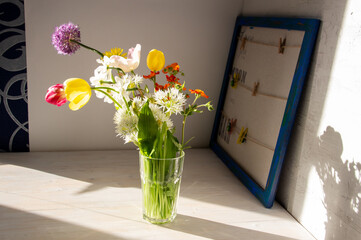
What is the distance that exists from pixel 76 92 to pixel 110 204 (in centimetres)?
44

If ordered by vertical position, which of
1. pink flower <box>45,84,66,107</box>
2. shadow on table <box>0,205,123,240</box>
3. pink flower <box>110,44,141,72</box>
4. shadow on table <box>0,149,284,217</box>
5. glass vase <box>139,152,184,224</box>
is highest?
pink flower <box>110,44,141,72</box>

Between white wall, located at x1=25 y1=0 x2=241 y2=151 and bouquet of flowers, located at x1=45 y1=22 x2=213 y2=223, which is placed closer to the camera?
bouquet of flowers, located at x1=45 y1=22 x2=213 y2=223

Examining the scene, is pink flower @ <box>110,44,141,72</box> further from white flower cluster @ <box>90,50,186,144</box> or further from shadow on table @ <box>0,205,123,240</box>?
shadow on table @ <box>0,205,123,240</box>

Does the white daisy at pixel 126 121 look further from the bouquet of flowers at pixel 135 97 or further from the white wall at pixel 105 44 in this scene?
the white wall at pixel 105 44

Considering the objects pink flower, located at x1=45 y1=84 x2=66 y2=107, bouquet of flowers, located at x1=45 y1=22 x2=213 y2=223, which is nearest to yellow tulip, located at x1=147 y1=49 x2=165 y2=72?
bouquet of flowers, located at x1=45 y1=22 x2=213 y2=223

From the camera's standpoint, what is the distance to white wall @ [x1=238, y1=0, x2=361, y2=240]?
97cm

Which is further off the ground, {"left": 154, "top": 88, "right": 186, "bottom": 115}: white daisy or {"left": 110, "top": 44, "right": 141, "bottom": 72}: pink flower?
{"left": 110, "top": 44, "right": 141, "bottom": 72}: pink flower

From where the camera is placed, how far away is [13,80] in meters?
1.53

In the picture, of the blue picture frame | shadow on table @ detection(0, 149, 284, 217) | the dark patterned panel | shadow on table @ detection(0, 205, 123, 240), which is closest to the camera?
shadow on table @ detection(0, 205, 123, 240)

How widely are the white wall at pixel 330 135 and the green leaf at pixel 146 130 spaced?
481 mm

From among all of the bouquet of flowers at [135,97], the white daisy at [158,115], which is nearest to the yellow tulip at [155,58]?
the bouquet of flowers at [135,97]

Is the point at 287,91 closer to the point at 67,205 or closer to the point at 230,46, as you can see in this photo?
the point at 230,46

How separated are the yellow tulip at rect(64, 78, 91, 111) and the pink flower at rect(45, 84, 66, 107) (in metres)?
0.02

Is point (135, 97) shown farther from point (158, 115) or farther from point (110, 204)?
point (110, 204)
